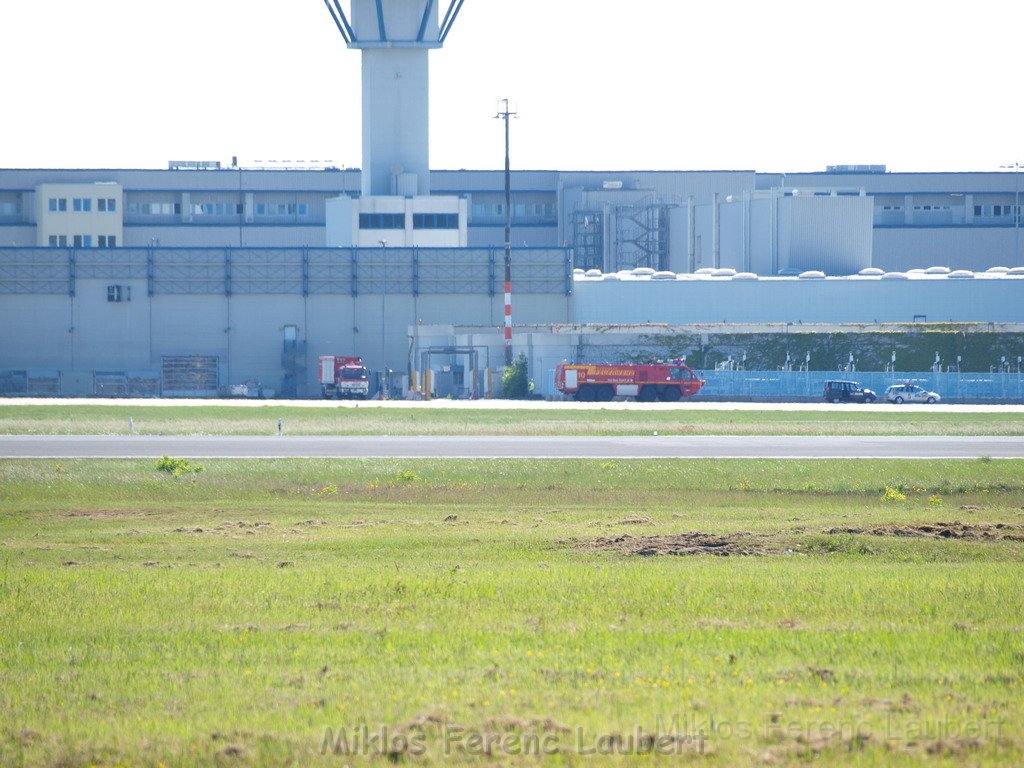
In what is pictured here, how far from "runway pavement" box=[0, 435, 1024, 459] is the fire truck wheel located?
1139 inches

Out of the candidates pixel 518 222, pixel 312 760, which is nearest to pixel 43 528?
pixel 312 760

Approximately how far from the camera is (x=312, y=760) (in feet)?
34.7

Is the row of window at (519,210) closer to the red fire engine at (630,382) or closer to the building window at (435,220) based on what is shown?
the building window at (435,220)

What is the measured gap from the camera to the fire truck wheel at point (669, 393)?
79.1m

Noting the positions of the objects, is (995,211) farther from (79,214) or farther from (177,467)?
(177,467)

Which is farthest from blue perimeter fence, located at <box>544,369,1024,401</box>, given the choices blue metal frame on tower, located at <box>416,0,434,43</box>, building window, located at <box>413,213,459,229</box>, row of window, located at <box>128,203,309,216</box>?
row of window, located at <box>128,203,309,216</box>

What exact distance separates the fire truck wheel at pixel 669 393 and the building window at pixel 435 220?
34.8 metres

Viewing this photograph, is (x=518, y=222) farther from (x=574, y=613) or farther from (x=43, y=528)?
(x=574, y=613)

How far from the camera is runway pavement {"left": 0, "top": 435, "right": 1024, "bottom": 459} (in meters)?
41.0

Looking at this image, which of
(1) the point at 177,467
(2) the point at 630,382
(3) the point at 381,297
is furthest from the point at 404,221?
(1) the point at 177,467

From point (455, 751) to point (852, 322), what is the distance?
9190cm

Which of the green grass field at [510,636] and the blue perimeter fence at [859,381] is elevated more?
the blue perimeter fence at [859,381]

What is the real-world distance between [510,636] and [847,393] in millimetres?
67806

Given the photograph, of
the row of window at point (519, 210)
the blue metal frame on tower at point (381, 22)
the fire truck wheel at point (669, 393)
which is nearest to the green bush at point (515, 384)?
the fire truck wheel at point (669, 393)
